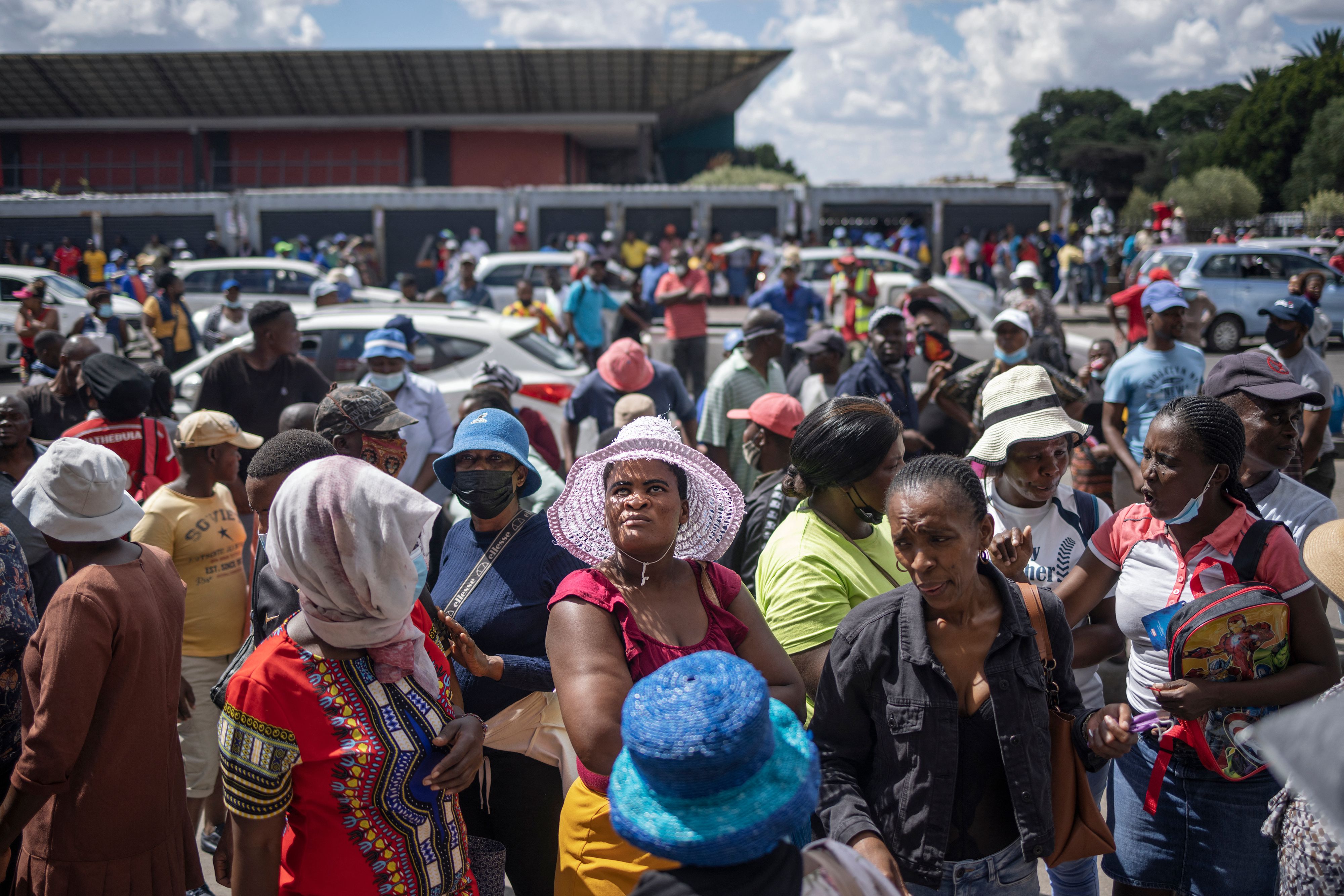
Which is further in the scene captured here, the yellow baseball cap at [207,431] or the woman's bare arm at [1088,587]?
the yellow baseball cap at [207,431]

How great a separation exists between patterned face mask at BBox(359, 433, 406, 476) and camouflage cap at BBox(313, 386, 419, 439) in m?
0.06

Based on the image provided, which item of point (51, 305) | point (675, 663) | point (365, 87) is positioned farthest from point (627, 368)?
point (365, 87)

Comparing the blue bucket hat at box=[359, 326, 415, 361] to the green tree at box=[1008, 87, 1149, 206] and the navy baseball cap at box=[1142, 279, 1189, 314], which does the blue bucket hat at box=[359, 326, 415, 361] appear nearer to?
the navy baseball cap at box=[1142, 279, 1189, 314]

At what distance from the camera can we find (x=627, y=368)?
6445 millimetres

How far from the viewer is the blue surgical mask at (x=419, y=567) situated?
238 centimetres

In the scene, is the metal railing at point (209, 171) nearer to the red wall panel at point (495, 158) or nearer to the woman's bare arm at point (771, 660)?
the red wall panel at point (495, 158)

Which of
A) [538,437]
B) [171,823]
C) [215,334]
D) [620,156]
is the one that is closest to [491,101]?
[620,156]

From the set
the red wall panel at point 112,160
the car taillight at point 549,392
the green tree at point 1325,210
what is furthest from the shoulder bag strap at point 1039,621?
the red wall panel at point 112,160

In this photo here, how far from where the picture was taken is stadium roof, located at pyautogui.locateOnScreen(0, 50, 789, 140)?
126ft

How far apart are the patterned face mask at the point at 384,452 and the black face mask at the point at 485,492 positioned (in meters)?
0.90

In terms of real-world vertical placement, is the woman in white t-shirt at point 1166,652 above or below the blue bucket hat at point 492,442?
below

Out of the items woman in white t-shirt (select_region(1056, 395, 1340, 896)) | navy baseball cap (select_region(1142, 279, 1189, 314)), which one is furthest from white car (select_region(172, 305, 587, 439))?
woman in white t-shirt (select_region(1056, 395, 1340, 896))

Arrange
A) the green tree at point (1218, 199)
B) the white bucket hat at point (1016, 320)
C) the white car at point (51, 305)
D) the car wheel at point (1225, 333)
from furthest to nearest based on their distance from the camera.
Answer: the green tree at point (1218, 199) < the car wheel at point (1225, 333) < the white car at point (51, 305) < the white bucket hat at point (1016, 320)

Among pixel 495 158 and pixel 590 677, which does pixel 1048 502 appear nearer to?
pixel 590 677
